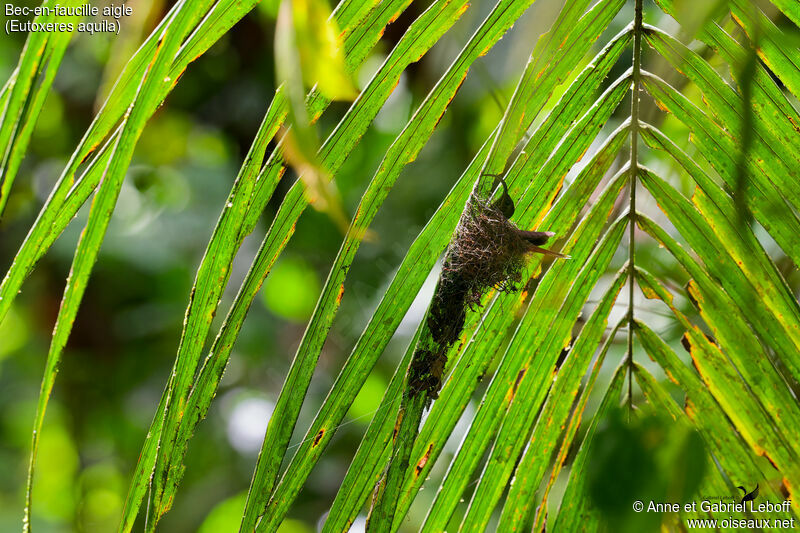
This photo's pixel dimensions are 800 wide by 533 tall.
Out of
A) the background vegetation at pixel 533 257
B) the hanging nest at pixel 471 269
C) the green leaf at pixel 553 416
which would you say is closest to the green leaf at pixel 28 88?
the background vegetation at pixel 533 257

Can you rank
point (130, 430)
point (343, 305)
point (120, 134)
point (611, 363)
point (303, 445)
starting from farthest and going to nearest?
point (130, 430) → point (343, 305) → point (611, 363) → point (303, 445) → point (120, 134)

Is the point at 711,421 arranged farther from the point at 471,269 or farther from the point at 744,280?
the point at 471,269

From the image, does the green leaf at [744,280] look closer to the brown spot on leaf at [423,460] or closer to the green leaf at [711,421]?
the green leaf at [711,421]

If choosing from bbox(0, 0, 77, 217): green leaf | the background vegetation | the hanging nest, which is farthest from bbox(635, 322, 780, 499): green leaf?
bbox(0, 0, 77, 217): green leaf

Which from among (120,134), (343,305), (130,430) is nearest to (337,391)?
(120,134)

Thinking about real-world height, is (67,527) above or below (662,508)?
above

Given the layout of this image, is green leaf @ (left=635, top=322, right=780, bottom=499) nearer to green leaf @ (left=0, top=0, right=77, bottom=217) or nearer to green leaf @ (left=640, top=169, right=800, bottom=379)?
green leaf @ (left=640, top=169, right=800, bottom=379)

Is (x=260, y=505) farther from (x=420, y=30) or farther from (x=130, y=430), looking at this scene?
(x=130, y=430)

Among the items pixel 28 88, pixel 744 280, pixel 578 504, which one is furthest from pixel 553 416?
pixel 28 88

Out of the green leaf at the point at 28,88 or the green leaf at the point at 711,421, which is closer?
the green leaf at the point at 28,88
